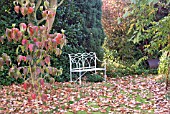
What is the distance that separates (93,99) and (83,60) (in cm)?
226

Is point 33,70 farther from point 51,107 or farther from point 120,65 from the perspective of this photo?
point 120,65

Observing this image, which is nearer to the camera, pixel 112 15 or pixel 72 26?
pixel 72 26

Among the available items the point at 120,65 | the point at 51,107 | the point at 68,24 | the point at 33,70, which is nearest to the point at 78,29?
the point at 68,24

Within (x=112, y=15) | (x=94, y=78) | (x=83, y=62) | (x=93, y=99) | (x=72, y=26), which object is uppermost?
(x=112, y=15)

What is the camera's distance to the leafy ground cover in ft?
14.6

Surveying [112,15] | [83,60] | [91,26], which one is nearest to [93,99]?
[83,60]

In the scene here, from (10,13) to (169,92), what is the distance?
430 centimetres

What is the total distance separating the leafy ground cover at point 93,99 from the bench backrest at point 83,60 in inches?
31.1

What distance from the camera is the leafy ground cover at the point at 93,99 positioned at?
4438 millimetres

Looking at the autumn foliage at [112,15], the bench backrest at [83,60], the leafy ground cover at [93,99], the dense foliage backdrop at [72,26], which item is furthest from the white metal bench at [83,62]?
the autumn foliage at [112,15]

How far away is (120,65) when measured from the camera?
8.68 m

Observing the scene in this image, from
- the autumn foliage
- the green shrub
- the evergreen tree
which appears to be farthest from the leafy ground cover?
the autumn foliage

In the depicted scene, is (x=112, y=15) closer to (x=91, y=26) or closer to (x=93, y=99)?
(x=91, y=26)

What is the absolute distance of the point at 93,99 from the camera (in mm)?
5129
